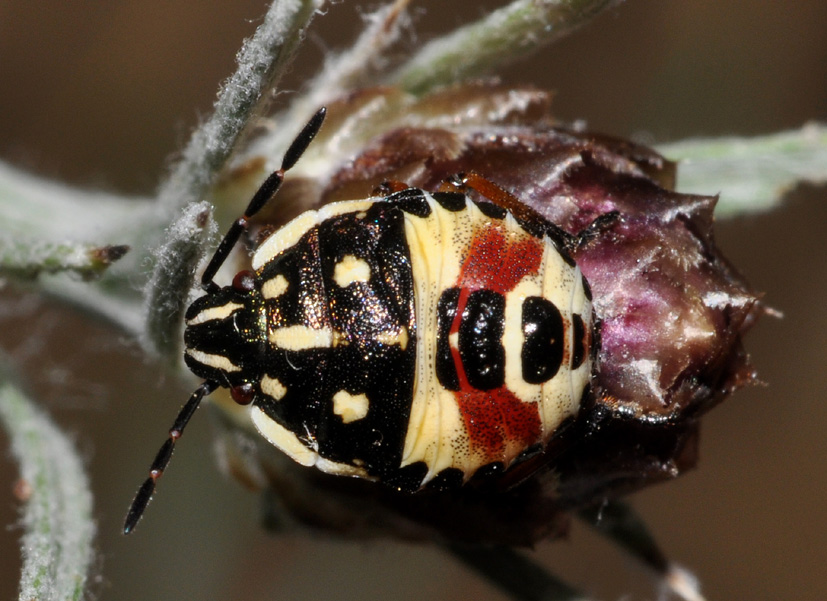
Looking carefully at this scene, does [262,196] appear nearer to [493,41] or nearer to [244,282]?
[244,282]

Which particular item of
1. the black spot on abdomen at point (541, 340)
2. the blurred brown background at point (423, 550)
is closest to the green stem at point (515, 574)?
the black spot on abdomen at point (541, 340)

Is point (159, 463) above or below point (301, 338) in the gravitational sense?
below

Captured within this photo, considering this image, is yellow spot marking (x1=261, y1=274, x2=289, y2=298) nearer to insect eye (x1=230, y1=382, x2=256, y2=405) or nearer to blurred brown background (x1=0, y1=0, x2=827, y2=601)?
insect eye (x1=230, y1=382, x2=256, y2=405)

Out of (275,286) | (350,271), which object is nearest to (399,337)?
(350,271)

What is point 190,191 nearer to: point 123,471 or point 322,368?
point 322,368

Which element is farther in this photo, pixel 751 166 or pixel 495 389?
pixel 751 166
